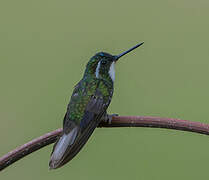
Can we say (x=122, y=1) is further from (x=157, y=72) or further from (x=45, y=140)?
(x=45, y=140)

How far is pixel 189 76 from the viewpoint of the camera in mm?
4770

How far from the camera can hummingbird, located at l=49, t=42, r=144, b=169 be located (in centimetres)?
206

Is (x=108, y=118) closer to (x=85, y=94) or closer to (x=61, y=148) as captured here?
(x=61, y=148)

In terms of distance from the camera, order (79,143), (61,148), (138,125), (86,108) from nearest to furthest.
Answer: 1. (138,125)
2. (61,148)
3. (79,143)
4. (86,108)

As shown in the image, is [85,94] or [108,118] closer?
[108,118]

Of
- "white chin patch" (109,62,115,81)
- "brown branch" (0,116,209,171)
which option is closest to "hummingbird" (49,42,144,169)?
"white chin patch" (109,62,115,81)

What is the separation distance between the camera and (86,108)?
2.49m

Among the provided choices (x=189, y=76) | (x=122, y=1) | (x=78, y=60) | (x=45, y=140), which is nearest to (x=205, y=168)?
(x=189, y=76)

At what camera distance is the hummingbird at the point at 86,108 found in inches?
81.0

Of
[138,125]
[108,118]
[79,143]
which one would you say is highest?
[138,125]

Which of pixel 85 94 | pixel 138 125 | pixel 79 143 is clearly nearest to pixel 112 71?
pixel 85 94

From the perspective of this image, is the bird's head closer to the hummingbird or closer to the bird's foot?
the hummingbird

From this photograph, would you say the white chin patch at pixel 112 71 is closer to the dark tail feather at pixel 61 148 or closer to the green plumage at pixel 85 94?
the green plumage at pixel 85 94

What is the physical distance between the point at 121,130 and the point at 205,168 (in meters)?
0.87
